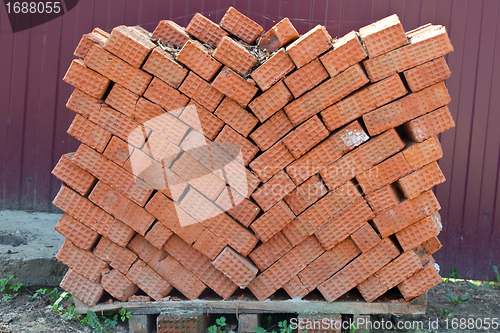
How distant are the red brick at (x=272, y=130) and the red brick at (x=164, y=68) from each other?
2.33 feet

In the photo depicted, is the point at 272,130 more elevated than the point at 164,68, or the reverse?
the point at 164,68

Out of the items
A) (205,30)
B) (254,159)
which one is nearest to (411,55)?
(254,159)

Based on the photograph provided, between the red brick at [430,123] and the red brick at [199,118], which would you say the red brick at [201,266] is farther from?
the red brick at [430,123]

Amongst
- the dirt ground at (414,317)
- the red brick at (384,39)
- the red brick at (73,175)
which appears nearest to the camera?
the red brick at (384,39)

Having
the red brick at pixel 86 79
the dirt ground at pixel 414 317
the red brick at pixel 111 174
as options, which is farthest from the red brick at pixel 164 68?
the dirt ground at pixel 414 317

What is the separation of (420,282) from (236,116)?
1.97 m

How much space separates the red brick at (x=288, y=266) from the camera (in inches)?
129

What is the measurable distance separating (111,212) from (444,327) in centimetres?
311

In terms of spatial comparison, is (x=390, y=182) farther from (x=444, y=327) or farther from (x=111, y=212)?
(x=111, y=212)

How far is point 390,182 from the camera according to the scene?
3086 mm

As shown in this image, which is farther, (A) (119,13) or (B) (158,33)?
(A) (119,13)

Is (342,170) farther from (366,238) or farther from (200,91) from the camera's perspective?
(200,91)

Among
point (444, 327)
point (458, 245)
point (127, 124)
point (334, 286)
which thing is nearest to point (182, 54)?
point (127, 124)

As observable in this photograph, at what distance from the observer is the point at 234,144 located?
3.11 meters
